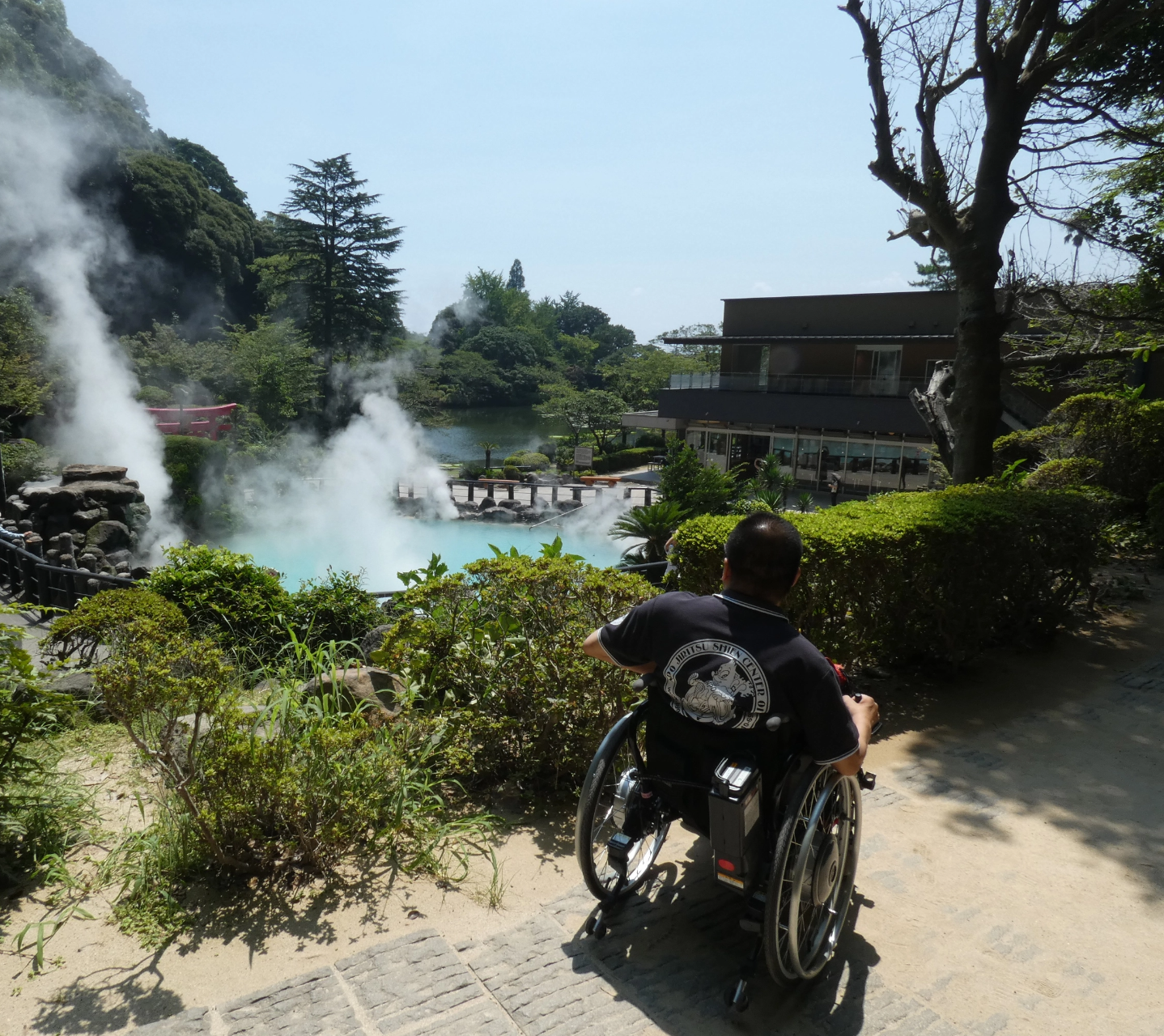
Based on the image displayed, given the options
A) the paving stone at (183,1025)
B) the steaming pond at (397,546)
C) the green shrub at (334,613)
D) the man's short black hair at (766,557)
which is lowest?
the steaming pond at (397,546)

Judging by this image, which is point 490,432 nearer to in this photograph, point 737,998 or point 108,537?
point 108,537

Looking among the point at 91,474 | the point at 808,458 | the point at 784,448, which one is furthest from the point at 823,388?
the point at 91,474

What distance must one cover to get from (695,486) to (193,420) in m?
20.6

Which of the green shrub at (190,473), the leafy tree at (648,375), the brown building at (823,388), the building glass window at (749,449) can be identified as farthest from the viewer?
the leafy tree at (648,375)

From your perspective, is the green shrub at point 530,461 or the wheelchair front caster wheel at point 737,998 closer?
the wheelchair front caster wheel at point 737,998

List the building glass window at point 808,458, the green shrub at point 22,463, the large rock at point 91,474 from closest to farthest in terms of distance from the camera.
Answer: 1. the large rock at point 91,474
2. the green shrub at point 22,463
3. the building glass window at point 808,458

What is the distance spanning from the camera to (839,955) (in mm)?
2832

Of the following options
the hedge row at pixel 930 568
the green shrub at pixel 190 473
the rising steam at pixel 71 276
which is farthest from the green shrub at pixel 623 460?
the hedge row at pixel 930 568

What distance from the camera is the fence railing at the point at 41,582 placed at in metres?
9.23

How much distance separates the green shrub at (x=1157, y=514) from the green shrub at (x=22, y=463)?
74.6 feet

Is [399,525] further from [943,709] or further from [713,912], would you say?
[713,912]

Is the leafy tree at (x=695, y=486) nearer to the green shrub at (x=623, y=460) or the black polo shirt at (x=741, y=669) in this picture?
the black polo shirt at (x=741, y=669)

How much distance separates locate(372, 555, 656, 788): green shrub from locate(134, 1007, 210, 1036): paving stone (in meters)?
1.50

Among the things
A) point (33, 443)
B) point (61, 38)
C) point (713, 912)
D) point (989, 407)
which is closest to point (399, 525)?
point (33, 443)
